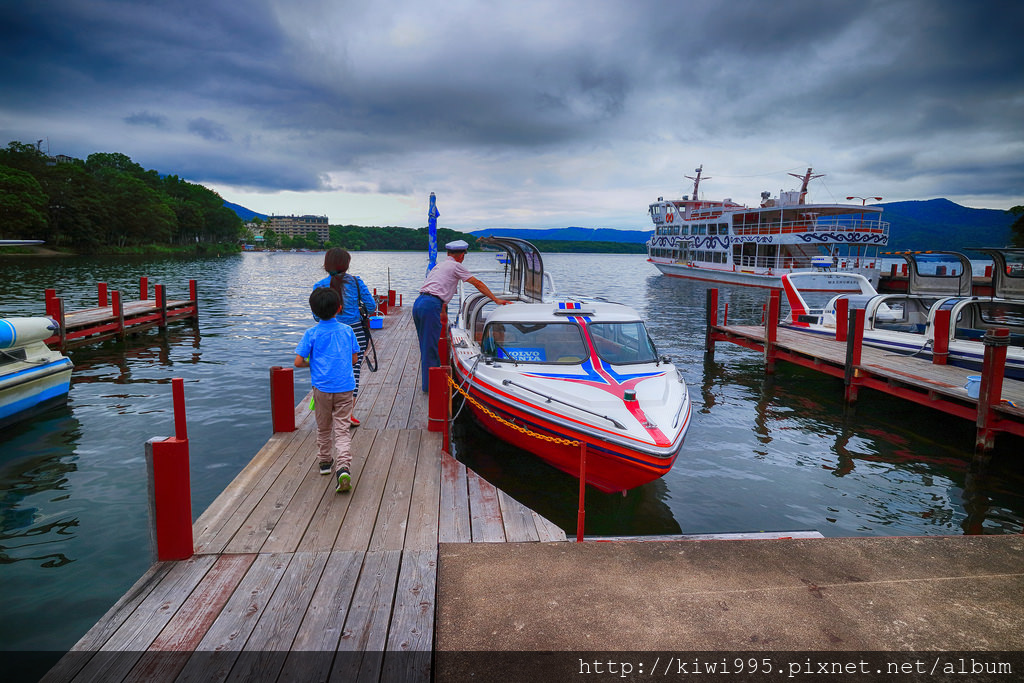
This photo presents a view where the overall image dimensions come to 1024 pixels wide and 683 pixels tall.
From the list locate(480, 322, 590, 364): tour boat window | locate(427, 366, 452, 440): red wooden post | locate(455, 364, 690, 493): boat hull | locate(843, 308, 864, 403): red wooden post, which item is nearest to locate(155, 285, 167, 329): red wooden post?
locate(480, 322, 590, 364): tour boat window

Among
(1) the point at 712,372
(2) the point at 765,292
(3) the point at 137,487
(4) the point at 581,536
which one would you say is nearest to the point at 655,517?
(4) the point at 581,536

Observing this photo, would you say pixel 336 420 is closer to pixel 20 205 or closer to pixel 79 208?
pixel 20 205

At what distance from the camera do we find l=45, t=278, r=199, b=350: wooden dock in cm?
1413

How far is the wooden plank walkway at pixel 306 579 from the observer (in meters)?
2.97

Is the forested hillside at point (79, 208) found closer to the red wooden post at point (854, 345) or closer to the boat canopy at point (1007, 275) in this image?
the red wooden post at point (854, 345)

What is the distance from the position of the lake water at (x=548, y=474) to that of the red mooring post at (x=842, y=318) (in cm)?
152

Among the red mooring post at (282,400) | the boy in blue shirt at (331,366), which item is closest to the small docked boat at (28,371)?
the red mooring post at (282,400)

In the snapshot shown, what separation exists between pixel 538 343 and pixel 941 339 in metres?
9.54

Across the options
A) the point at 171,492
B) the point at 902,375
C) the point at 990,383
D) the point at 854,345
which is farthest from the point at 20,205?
the point at 990,383

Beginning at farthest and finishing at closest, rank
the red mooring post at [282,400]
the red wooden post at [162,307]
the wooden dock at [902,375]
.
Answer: the red wooden post at [162,307]
the wooden dock at [902,375]
the red mooring post at [282,400]

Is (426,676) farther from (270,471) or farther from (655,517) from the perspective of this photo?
(655,517)

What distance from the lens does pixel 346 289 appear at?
666cm

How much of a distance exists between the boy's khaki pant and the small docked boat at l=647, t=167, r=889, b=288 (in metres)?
40.1

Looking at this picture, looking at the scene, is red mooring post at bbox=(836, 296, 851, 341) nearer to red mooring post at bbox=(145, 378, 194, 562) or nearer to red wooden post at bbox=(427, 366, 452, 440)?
red wooden post at bbox=(427, 366, 452, 440)
